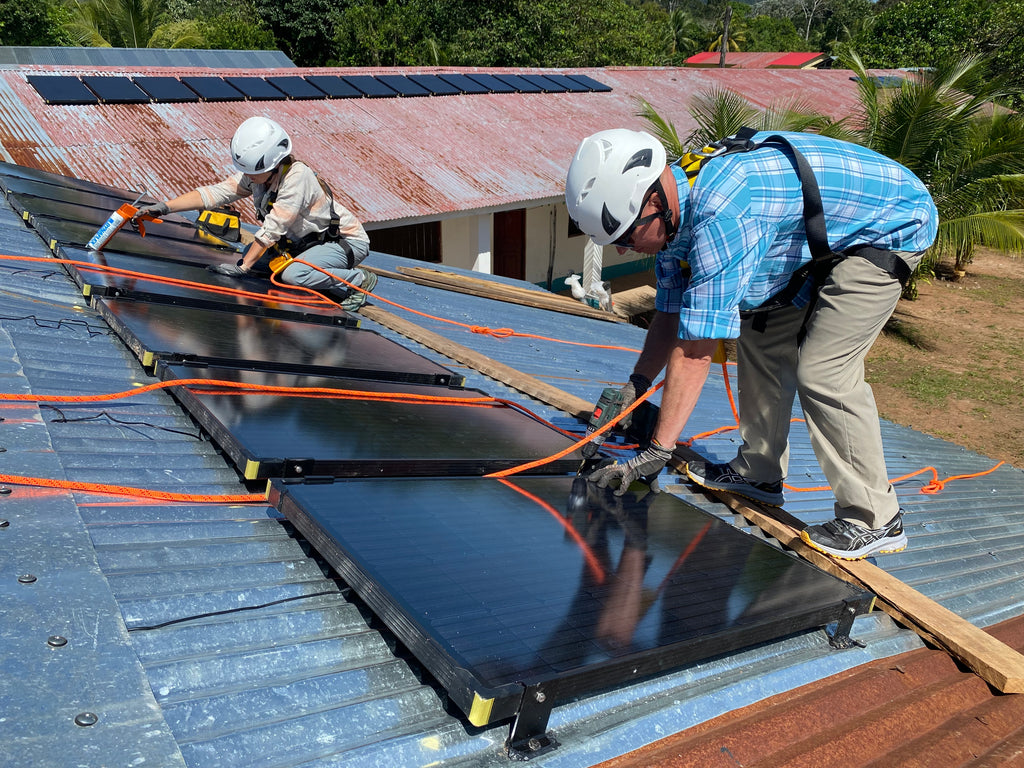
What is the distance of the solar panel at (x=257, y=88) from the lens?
14.9 meters

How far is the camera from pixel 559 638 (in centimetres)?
203

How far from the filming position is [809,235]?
129 inches

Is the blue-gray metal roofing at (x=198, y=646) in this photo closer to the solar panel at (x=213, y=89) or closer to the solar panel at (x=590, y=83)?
the solar panel at (x=213, y=89)

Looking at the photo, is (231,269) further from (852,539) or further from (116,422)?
(852,539)

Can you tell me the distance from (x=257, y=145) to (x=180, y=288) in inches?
58.5

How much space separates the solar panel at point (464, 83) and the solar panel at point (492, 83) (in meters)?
0.12

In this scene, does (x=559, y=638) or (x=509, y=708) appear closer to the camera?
(x=509, y=708)

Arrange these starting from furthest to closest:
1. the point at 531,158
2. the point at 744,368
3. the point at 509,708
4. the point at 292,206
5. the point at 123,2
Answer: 1. the point at 123,2
2. the point at 531,158
3. the point at 292,206
4. the point at 744,368
5. the point at 509,708

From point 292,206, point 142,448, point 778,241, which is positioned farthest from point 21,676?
point 292,206

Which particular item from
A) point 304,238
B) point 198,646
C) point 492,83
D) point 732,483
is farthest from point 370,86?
point 198,646

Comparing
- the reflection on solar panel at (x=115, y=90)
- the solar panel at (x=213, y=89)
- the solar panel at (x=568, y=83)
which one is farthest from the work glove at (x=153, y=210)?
the solar panel at (x=568, y=83)

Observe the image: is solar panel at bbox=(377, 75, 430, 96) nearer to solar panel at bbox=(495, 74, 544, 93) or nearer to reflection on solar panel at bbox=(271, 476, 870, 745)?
solar panel at bbox=(495, 74, 544, 93)

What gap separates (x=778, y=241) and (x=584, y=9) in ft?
107

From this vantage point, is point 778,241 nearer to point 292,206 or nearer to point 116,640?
point 116,640
